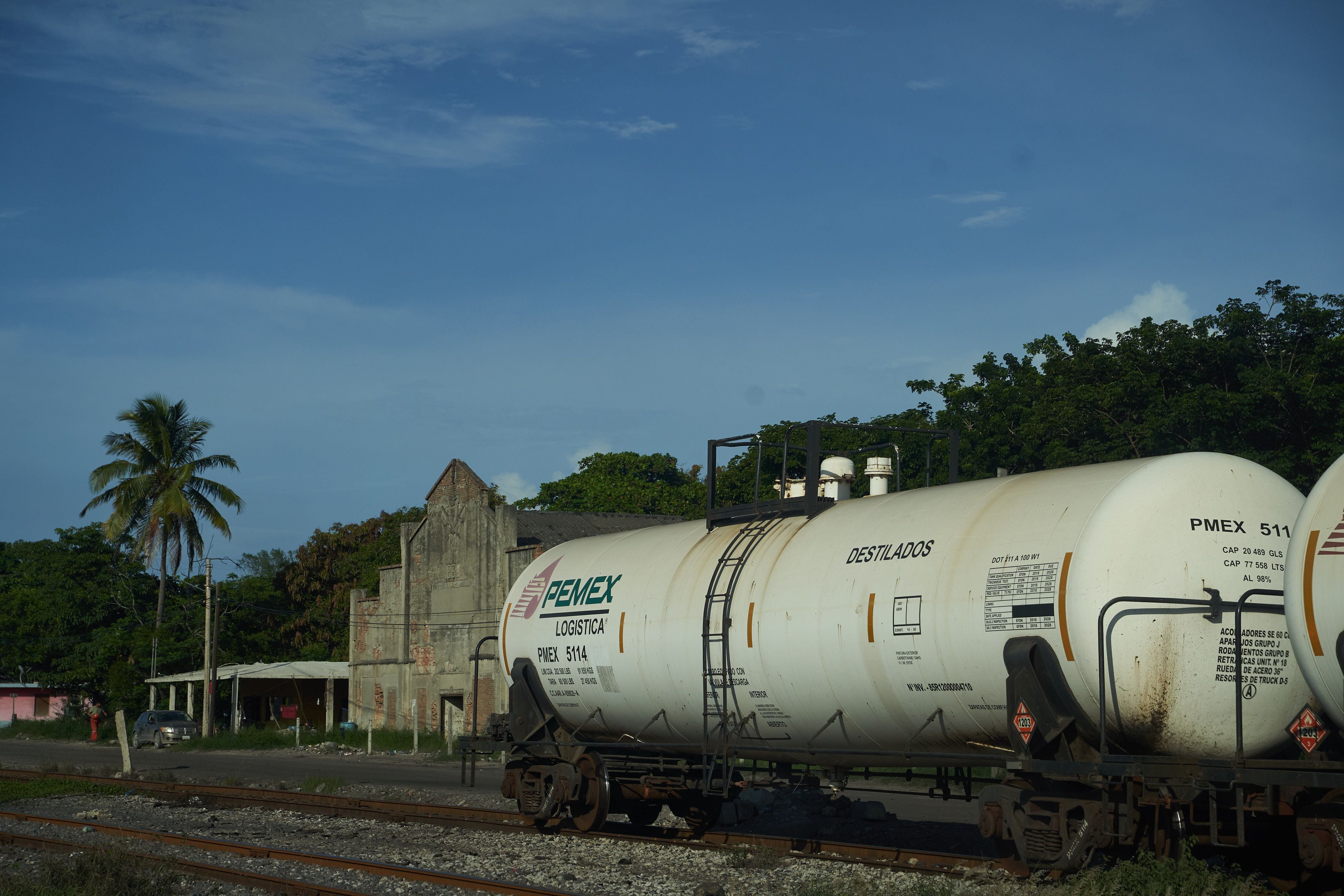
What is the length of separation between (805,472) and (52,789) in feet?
59.0

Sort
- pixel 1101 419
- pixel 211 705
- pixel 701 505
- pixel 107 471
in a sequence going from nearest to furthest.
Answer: pixel 1101 419 < pixel 211 705 < pixel 107 471 < pixel 701 505

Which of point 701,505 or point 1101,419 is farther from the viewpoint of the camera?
point 701,505

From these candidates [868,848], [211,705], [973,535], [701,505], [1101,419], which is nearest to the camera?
[973,535]

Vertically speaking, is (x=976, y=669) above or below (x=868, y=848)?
above

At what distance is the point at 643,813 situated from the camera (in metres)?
17.6

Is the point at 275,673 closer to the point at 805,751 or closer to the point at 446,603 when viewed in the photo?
the point at 446,603

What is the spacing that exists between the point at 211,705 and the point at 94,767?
12.7 m

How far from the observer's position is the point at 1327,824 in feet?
29.8

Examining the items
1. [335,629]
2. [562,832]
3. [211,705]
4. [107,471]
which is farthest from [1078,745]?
[335,629]

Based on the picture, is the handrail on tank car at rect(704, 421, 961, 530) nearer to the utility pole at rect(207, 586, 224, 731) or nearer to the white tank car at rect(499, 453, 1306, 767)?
the white tank car at rect(499, 453, 1306, 767)

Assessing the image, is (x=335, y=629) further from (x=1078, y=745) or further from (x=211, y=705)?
(x=1078, y=745)

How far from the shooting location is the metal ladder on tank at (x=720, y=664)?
45.5 feet

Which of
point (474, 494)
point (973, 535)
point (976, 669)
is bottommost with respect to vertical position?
point (976, 669)

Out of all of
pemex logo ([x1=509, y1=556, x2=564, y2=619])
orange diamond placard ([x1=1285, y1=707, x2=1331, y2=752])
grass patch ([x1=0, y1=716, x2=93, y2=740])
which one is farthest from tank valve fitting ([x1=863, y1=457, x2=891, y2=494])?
grass patch ([x1=0, y1=716, x2=93, y2=740])
